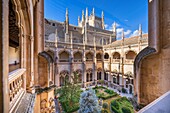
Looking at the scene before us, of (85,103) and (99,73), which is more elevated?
(99,73)

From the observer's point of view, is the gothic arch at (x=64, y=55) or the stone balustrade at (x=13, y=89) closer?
the stone balustrade at (x=13, y=89)

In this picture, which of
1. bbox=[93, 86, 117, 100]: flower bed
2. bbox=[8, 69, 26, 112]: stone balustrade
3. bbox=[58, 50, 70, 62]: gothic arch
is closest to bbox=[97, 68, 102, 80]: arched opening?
bbox=[93, 86, 117, 100]: flower bed

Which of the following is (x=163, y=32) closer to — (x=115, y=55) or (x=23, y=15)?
(x=23, y=15)

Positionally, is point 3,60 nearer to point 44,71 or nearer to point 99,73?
point 44,71

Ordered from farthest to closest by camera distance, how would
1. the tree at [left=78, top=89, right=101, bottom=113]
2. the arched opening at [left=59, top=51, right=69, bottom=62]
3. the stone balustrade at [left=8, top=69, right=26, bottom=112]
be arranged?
the arched opening at [left=59, top=51, right=69, bottom=62] < the tree at [left=78, top=89, right=101, bottom=113] < the stone balustrade at [left=8, top=69, right=26, bottom=112]

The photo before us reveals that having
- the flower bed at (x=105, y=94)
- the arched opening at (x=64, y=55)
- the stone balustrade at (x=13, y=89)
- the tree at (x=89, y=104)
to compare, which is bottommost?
the flower bed at (x=105, y=94)

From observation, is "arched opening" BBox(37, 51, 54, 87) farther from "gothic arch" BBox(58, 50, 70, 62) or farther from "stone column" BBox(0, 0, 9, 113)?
"gothic arch" BBox(58, 50, 70, 62)

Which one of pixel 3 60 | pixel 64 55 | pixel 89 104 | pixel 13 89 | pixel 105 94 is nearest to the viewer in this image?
pixel 3 60

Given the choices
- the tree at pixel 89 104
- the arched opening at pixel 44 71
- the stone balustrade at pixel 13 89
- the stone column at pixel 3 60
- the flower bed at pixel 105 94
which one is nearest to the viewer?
the stone column at pixel 3 60

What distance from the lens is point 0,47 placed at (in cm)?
134

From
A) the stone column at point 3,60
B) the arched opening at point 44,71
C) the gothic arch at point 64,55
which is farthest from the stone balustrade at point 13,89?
the gothic arch at point 64,55

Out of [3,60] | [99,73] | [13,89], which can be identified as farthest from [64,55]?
[3,60]

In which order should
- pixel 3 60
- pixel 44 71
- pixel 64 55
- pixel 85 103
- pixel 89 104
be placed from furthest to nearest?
1. pixel 64 55
2. pixel 85 103
3. pixel 89 104
4. pixel 44 71
5. pixel 3 60

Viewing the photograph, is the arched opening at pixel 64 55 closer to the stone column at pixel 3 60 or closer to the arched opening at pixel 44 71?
the arched opening at pixel 44 71
